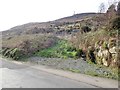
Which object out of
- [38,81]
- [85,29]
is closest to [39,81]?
[38,81]

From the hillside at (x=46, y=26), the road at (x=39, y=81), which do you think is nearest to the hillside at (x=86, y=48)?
the road at (x=39, y=81)

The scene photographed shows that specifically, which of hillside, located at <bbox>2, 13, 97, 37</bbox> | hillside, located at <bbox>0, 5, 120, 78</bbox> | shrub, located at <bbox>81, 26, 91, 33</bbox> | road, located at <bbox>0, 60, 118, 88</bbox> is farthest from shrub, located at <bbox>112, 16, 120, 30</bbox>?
hillside, located at <bbox>2, 13, 97, 37</bbox>

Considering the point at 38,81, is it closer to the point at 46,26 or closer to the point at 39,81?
the point at 39,81

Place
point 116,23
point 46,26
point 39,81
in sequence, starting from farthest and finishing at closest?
point 46,26 < point 116,23 < point 39,81

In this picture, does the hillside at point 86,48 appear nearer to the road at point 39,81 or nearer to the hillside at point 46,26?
the road at point 39,81

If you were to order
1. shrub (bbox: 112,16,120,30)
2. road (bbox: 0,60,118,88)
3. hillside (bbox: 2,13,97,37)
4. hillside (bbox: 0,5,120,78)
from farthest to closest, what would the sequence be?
hillside (bbox: 2,13,97,37), shrub (bbox: 112,16,120,30), hillside (bbox: 0,5,120,78), road (bbox: 0,60,118,88)

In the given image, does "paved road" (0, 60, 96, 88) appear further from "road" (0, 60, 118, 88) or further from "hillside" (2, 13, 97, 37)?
"hillside" (2, 13, 97, 37)

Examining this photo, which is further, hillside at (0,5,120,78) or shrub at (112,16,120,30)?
shrub at (112,16,120,30)

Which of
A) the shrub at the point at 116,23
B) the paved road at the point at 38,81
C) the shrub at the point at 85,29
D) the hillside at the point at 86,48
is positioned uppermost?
the shrub at the point at 116,23


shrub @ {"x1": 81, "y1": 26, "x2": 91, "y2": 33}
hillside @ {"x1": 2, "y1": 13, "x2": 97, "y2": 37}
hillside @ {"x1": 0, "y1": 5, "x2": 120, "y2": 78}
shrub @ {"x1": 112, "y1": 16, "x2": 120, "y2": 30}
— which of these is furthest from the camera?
hillside @ {"x1": 2, "y1": 13, "x2": 97, "y2": 37}

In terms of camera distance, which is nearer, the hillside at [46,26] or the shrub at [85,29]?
the shrub at [85,29]

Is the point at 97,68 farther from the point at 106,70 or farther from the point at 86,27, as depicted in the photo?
the point at 86,27

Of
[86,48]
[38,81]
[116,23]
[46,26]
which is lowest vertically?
[38,81]

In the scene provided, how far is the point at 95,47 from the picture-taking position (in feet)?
65.1
